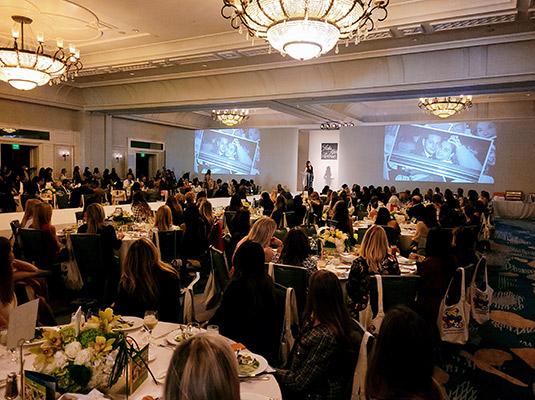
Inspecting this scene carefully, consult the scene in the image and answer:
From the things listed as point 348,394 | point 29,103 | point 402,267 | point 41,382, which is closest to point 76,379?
point 41,382

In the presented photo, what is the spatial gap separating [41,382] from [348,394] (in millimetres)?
1506

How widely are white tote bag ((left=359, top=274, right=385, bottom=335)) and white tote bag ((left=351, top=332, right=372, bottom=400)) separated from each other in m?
1.08

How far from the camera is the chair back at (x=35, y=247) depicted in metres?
4.83

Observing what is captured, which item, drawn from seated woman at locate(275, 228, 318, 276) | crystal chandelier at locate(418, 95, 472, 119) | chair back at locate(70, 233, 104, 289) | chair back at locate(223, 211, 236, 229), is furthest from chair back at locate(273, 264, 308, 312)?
crystal chandelier at locate(418, 95, 472, 119)

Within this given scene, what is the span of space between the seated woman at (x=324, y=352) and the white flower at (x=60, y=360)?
3.71ft

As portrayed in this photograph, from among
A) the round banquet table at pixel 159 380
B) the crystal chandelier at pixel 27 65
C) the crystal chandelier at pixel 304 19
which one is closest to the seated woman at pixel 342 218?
the crystal chandelier at pixel 304 19

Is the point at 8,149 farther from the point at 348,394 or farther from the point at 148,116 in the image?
the point at 348,394

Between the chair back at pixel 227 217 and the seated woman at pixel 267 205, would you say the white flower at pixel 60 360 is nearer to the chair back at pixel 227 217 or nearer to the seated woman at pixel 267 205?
the chair back at pixel 227 217

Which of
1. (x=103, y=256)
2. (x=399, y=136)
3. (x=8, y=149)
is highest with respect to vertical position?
(x=399, y=136)

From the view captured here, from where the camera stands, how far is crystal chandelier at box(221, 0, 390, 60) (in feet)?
13.9

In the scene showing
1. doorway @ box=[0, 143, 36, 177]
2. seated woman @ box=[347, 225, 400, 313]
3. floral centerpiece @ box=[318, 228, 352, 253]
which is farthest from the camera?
doorway @ box=[0, 143, 36, 177]

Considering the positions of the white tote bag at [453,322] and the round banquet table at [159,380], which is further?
the white tote bag at [453,322]

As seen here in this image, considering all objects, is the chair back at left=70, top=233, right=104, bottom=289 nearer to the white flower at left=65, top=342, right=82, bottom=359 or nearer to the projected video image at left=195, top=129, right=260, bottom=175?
the white flower at left=65, top=342, right=82, bottom=359

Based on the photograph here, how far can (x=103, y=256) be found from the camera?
15.9ft
